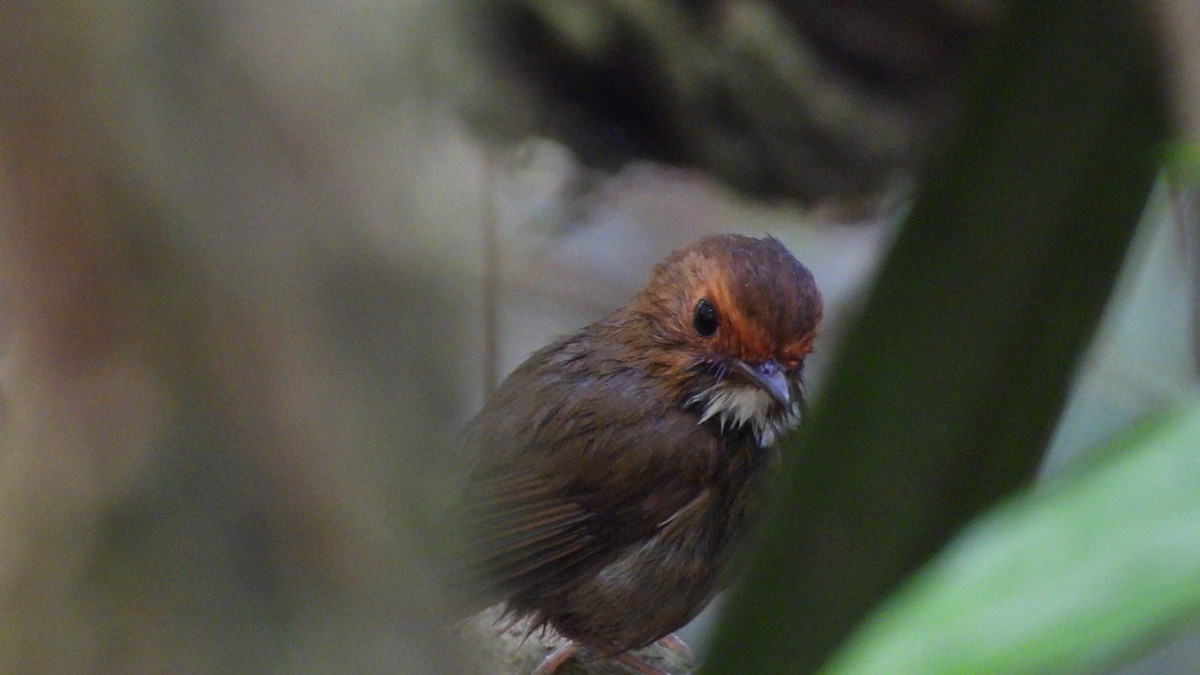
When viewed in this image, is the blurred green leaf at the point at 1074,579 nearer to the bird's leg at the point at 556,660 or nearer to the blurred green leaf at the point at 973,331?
the blurred green leaf at the point at 973,331

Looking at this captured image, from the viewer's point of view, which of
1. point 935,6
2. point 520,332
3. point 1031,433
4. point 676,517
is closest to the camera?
point 1031,433

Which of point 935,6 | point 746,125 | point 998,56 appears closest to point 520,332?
point 746,125

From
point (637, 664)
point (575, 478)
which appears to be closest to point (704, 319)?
point (575, 478)

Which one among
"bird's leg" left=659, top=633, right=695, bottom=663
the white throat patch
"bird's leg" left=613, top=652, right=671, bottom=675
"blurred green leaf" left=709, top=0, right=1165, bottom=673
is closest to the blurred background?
"blurred green leaf" left=709, top=0, right=1165, bottom=673

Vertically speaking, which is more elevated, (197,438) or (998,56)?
(998,56)

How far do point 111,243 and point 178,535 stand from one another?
184mm

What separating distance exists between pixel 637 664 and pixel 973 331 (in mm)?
1422

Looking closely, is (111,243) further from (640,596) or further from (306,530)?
(640,596)

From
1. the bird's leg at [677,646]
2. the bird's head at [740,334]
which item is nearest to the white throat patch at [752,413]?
the bird's head at [740,334]

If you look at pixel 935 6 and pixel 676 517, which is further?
pixel 935 6

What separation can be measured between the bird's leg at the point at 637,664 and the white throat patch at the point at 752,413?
25.3 inches

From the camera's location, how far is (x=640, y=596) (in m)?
2.61

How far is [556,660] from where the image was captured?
9.59ft

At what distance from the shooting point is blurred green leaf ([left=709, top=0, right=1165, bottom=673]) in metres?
1.75
